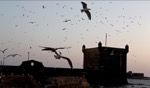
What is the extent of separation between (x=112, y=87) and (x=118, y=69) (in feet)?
29.8

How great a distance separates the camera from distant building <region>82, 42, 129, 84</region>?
86688mm

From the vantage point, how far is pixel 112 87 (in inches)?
3263

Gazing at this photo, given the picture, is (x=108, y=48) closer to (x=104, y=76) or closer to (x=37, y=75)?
(x=104, y=76)

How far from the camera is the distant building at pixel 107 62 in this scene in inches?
3413

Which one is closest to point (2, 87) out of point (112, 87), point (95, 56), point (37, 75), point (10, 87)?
point (10, 87)

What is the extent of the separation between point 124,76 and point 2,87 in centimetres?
7277

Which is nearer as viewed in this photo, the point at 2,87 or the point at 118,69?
the point at 2,87

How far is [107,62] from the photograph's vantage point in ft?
292

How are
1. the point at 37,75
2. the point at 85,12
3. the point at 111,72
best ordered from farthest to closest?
1. the point at 111,72
2. the point at 37,75
3. the point at 85,12

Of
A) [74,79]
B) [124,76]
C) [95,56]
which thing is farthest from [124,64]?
[74,79]

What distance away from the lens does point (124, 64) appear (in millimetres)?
93375

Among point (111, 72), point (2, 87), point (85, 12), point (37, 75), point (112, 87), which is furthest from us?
point (111, 72)

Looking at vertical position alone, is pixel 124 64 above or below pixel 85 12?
below

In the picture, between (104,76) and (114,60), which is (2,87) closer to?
(104,76)
